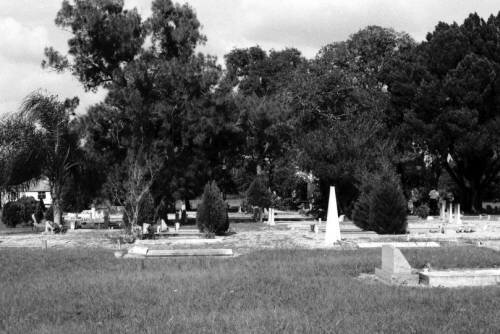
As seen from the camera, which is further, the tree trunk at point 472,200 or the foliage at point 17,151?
the tree trunk at point 472,200

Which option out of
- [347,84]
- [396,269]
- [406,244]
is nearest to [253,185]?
[347,84]

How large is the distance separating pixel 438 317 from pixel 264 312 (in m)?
2.13

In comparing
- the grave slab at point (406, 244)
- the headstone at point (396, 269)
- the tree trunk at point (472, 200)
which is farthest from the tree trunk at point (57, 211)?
the tree trunk at point (472, 200)

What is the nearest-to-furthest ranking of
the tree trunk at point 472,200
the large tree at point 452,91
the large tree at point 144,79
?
the large tree at point 144,79 → the large tree at point 452,91 → the tree trunk at point 472,200

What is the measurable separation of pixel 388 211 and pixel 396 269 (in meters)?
12.4

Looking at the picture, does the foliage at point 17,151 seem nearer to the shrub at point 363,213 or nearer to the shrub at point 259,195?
the shrub at point 363,213

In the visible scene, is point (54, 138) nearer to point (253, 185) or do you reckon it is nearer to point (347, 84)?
point (253, 185)

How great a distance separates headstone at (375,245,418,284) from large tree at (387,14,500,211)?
34.3m

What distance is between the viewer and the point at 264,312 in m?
8.50

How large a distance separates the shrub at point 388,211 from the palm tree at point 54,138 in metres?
13.9

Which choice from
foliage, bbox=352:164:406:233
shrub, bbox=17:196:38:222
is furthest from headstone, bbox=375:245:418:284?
shrub, bbox=17:196:38:222

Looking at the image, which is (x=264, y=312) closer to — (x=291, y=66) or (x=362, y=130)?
(x=362, y=130)

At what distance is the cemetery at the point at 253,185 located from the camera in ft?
30.0

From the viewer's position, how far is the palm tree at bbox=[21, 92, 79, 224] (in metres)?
29.4
